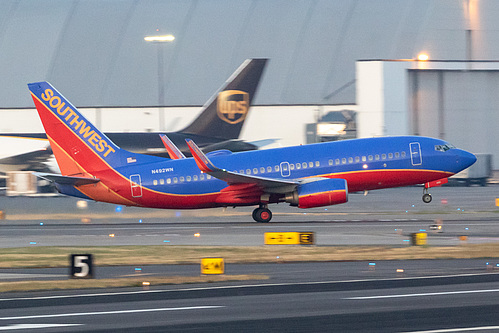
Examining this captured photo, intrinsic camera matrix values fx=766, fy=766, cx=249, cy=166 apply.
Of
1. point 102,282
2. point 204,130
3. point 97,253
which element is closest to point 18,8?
point 204,130

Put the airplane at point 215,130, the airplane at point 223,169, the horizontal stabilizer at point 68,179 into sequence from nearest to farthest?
the horizontal stabilizer at point 68,179 → the airplane at point 223,169 → the airplane at point 215,130

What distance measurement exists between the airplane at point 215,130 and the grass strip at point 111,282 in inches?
1218

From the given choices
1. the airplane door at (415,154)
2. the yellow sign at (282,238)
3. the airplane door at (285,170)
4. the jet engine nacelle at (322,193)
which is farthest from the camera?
the airplane door at (415,154)

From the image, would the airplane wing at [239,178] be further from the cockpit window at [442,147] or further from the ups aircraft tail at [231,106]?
the ups aircraft tail at [231,106]

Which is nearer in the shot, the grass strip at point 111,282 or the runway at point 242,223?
the grass strip at point 111,282

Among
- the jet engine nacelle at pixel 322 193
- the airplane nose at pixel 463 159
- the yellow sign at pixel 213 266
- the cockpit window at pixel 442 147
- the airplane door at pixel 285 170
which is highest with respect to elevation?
the cockpit window at pixel 442 147

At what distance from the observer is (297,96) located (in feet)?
197

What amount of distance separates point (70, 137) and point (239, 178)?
7.60 m

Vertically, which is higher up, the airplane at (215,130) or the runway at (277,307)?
the airplane at (215,130)

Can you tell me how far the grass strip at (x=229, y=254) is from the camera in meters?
20.9

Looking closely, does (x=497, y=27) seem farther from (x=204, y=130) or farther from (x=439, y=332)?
(x=439, y=332)

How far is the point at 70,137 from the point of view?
33.2 m

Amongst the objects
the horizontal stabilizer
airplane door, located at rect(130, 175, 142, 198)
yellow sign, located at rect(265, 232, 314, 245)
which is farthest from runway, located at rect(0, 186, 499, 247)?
yellow sign, located at rect(265, 232, 314, 245)

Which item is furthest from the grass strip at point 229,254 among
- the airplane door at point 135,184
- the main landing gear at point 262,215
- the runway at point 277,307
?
the main landing gear at point 262,215
